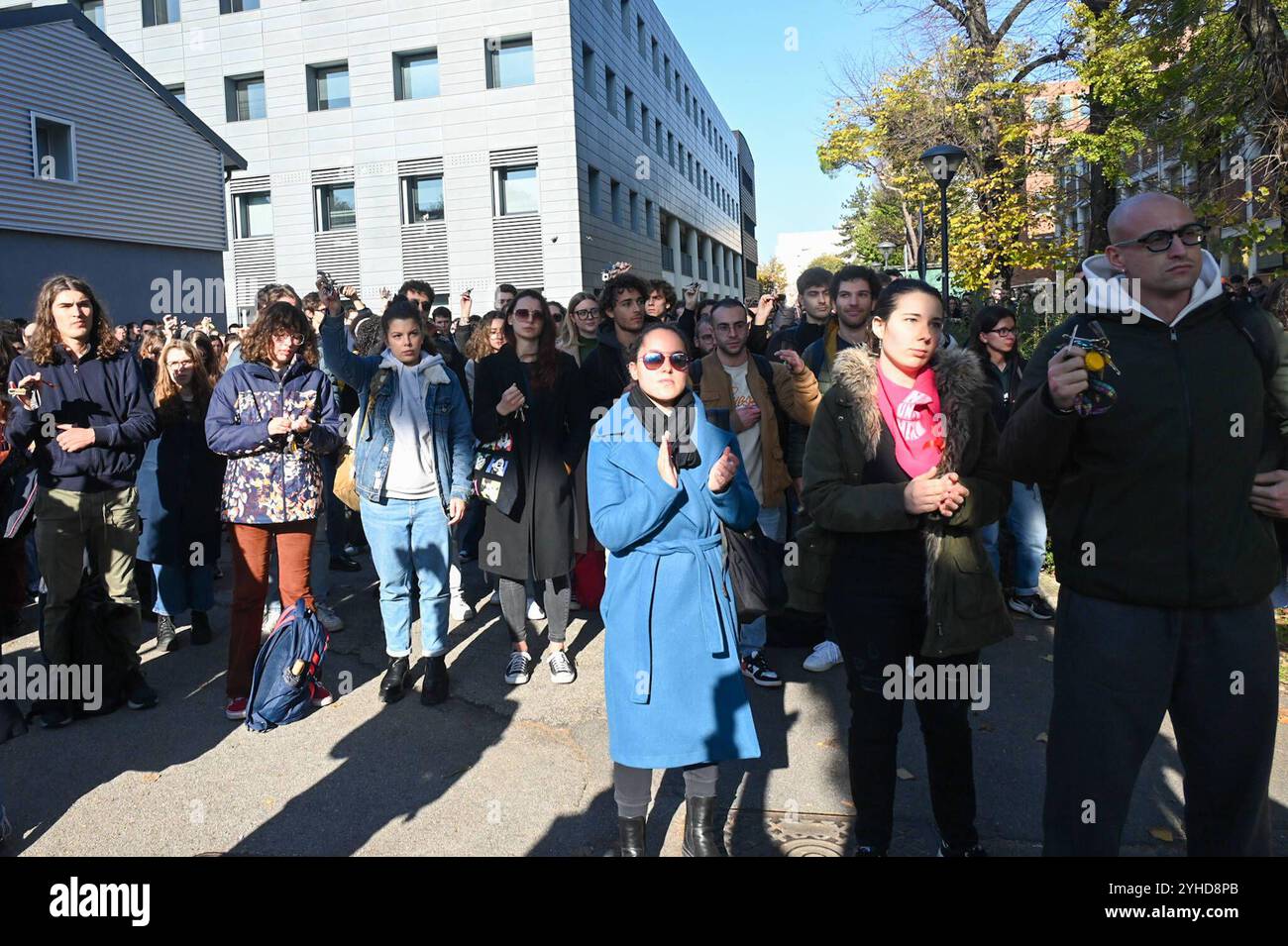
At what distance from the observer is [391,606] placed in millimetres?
5109

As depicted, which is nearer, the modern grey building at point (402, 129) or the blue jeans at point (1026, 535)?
the blue jeans at point (1026, 535)

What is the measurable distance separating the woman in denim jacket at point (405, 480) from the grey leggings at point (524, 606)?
0.42 meters

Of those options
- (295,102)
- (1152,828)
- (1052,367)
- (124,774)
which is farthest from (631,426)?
(295,102)

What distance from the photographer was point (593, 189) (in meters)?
29.7

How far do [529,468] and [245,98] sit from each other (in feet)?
97.5

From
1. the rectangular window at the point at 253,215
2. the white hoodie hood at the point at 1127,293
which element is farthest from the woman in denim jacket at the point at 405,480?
the rectangular window at the point at 253,215

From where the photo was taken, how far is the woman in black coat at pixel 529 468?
17.5 ft

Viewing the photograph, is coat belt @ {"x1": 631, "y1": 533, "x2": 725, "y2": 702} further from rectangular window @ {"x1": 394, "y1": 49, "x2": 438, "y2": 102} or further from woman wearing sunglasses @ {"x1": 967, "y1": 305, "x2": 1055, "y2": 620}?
rectangular window @ {"x1": 394, "y1": 49, "x2": 438, "y2": 102}

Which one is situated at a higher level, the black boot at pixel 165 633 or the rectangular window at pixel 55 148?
the rectangular window at pixel 55 148

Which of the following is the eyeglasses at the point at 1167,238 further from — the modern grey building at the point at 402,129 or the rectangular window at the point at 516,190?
the rectangular window at the point at 516,190

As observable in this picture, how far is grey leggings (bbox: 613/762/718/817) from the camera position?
127 inches
